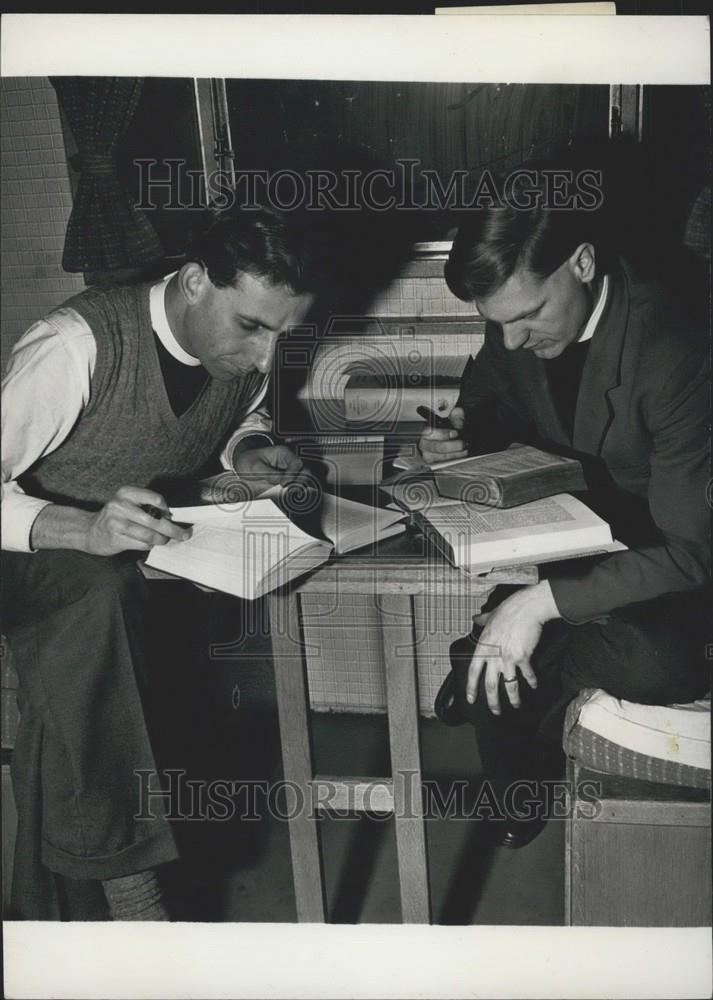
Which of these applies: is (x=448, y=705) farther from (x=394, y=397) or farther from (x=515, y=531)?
(x=394, y=397)

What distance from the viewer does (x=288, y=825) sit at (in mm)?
1703

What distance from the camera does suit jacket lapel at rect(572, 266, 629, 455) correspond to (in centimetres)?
157

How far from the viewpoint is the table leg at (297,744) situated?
5.21 ft

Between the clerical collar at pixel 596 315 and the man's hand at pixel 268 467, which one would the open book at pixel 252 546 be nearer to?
the man's hand at pixel 268 467

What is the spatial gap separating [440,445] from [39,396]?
0.64 meters

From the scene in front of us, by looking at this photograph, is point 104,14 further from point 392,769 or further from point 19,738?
point 392,769

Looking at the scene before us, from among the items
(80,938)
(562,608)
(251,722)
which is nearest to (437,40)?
(562,608)

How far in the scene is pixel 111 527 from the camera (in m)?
1.53

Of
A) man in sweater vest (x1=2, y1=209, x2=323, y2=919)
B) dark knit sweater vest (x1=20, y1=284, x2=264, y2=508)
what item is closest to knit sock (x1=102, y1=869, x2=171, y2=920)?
man in sweater vest (x1=2, y1=209, x2=323, y2=919)

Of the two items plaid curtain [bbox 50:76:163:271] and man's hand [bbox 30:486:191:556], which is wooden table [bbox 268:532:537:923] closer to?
man's hand [bbox 30:486:191:556]

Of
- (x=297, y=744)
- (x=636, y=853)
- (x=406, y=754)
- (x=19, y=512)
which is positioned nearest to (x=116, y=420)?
(x=19, y=512)

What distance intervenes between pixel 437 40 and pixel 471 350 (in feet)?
1.56

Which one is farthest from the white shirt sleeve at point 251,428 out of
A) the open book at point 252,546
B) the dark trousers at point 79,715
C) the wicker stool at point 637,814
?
the wicker stool at point 637,814

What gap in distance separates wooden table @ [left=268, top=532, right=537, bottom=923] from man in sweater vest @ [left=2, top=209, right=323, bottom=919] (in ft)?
0.70
